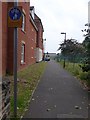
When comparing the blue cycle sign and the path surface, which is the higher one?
the blue cycle sign

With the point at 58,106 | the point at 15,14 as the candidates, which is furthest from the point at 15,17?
the point at 58,106

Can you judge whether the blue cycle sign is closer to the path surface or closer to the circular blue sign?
the circular blue sign

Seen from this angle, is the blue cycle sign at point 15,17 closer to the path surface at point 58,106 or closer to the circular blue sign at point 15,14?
the circular blue sign at point 15,14

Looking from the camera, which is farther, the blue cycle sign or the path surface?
the path surface

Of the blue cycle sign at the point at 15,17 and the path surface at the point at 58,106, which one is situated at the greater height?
the blue cycle sign at the point at 15,17

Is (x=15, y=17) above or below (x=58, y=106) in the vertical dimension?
above

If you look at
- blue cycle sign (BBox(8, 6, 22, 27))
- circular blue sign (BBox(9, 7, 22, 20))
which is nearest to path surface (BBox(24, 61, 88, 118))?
blue cycle sign (BBox(8, 6, 22, 27))

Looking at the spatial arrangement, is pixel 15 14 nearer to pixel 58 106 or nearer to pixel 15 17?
pixel 15 17

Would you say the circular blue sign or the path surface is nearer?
the circular blue sign

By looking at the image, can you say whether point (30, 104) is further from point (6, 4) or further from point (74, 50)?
point (74, 50)

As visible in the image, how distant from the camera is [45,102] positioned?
1065 cm

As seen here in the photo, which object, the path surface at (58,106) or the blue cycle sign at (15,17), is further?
the path surface at (58,106)

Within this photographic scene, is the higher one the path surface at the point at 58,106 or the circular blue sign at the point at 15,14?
the circular blue sign at the point at 15,14

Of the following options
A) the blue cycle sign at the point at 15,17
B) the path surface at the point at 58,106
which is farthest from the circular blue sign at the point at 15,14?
the path surface at the point at 58,106
